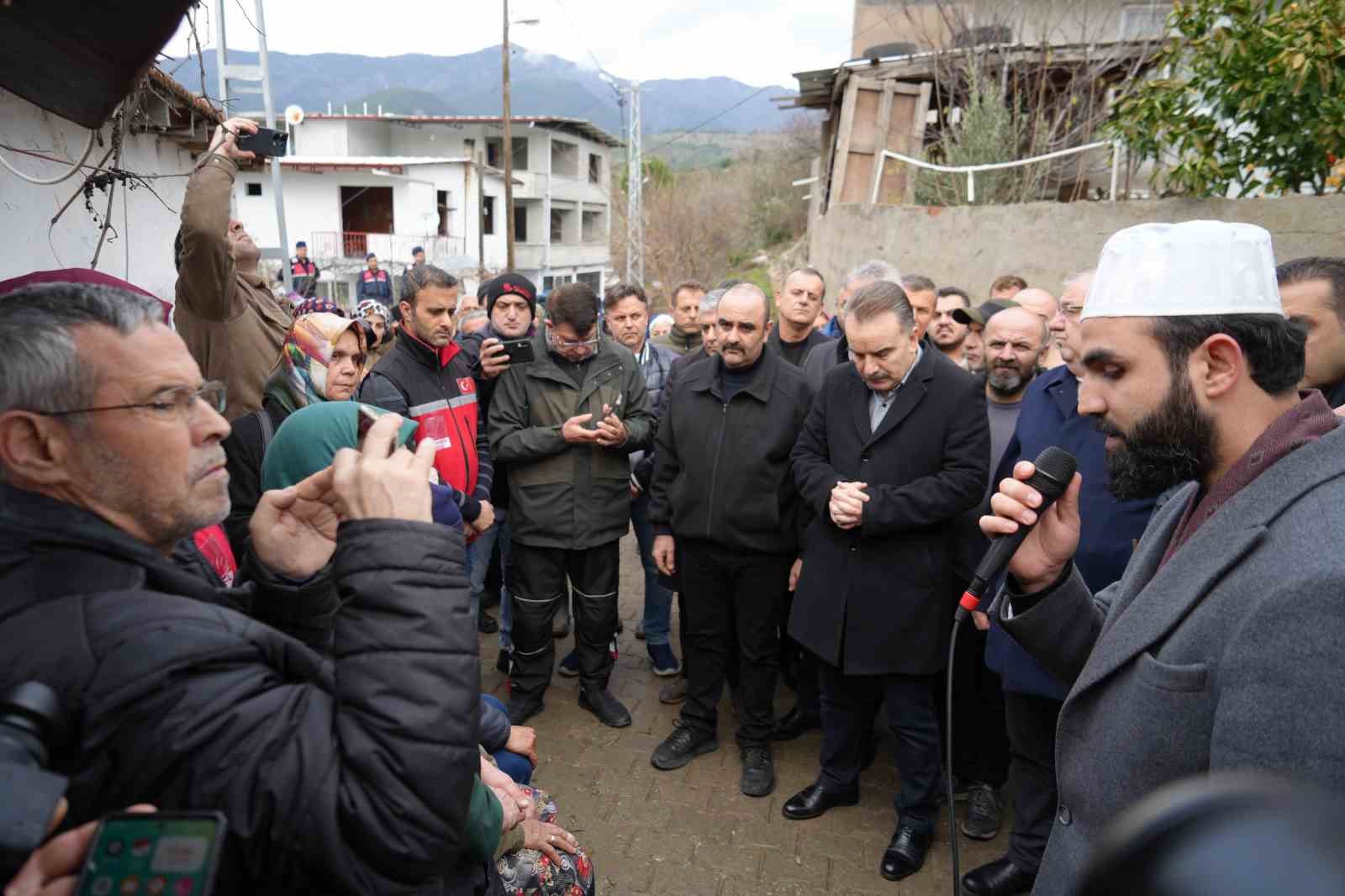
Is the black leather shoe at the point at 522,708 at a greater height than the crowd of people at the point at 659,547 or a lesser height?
lesser

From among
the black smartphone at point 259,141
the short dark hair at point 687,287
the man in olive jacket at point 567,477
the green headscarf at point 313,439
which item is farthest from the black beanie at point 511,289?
the green headscarf at point 313,439

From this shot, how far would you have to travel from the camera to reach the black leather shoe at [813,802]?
12.7ft

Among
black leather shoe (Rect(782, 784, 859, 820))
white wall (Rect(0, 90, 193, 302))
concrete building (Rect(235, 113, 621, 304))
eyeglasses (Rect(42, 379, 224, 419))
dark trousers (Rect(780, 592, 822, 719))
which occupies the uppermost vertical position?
concrete building (Rect(235, 113, 621, 304))

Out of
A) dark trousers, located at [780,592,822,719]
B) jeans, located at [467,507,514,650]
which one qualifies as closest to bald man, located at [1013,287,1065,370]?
dark trousers, located at [780,592,822,719]

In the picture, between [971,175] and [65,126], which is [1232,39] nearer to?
[971,175]

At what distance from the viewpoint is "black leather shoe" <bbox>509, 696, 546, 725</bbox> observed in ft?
15.1

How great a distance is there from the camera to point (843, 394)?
381 centimetres

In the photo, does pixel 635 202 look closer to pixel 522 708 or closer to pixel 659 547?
pixel 659 547

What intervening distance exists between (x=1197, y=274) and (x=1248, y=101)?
5.46 m

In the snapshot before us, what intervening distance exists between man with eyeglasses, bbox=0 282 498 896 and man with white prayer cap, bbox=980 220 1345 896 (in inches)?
48.9

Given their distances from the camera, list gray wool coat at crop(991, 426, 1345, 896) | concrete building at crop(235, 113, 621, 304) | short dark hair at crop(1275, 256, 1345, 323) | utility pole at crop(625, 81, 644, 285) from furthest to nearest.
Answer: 1. concrete building at crop(235, 113, 621, 304)
2. utility pole at crop(625, 81, 644, 285)
3. short dark hair at crop(1275, 256, 1345, 323)
4. gray wool coat at crop(991, 426, 1345, 896)

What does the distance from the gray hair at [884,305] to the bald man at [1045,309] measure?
113 cm

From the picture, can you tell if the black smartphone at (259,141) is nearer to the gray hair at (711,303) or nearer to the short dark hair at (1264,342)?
the gray hair at (711,303)

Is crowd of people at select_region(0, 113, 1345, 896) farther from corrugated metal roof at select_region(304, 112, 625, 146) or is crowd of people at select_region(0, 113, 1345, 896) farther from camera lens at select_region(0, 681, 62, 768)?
corrugated metal roof at select_region(304, 112, 625, 146)
